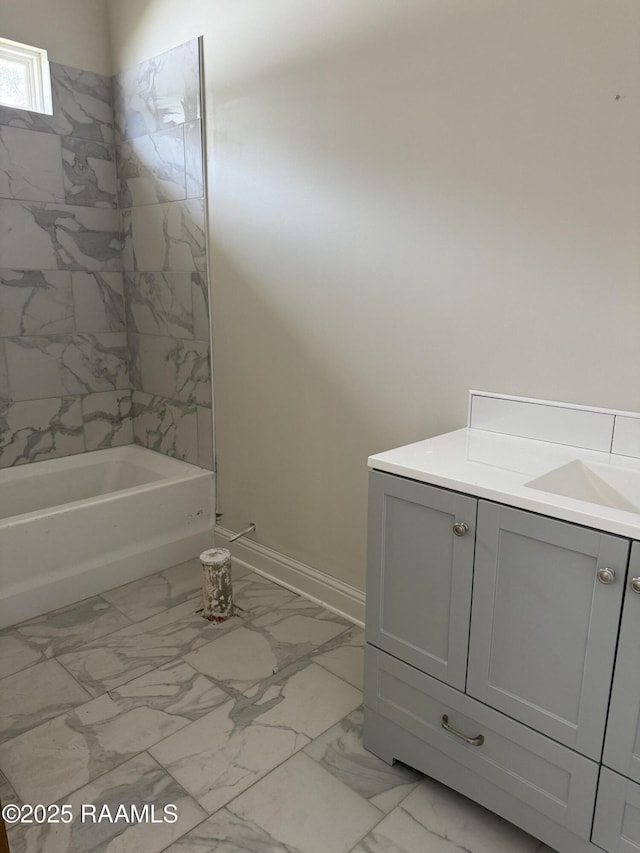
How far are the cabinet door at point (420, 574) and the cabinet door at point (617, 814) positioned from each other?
1.13 ft

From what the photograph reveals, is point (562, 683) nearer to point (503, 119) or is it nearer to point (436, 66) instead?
point (503, 119)

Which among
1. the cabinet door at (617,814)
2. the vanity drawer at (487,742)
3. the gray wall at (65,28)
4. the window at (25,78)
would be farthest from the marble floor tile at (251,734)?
the gray wall at (65,28)

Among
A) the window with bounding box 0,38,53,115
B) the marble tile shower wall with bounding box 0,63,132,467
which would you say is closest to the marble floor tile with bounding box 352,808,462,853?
the marble tile shower wall with bounding box 0,63,132,467

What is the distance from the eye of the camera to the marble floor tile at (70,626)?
2234 mm

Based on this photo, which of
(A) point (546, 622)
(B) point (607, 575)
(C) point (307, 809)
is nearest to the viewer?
(B) point (607, 575)

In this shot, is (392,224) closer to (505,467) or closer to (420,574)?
(505,467)

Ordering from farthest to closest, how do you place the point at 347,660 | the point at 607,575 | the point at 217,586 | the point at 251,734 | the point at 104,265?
the point at 104,265, the point at 217,586, the point at 347,660, the point at 251,734, the point at 607,575

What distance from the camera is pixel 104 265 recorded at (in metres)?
3.19

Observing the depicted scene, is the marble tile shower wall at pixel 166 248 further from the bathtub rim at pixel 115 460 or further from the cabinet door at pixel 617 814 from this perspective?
the cabinet door at pixel 617 814

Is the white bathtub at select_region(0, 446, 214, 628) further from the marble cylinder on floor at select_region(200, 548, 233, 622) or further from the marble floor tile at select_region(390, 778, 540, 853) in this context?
the marble floor tile at select_region(390, 778, 540, 853)

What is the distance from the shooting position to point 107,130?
3.09m

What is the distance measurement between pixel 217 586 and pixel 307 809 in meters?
0.95

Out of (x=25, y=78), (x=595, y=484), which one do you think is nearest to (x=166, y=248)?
(x=25, y=78)

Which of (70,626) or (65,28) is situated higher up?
(65,28)
